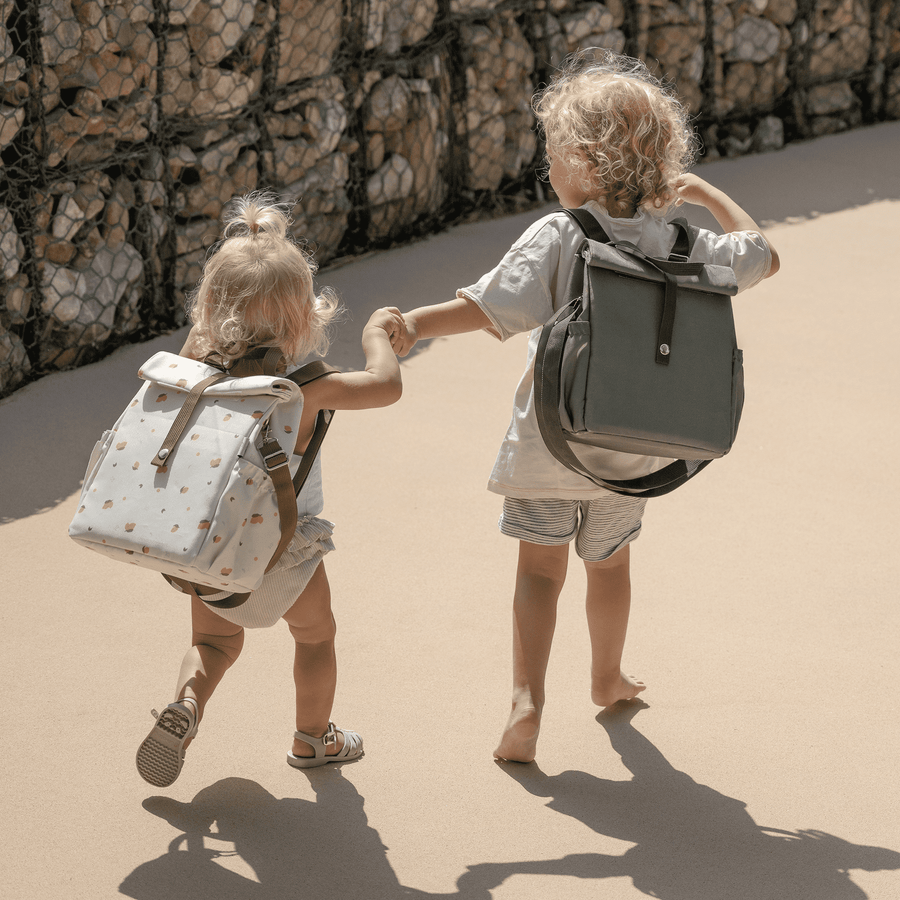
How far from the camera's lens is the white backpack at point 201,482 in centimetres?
176

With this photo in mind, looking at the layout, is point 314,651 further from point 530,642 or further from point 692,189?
point 692,189

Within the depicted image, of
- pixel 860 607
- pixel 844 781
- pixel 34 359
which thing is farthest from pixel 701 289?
pixel 34 359

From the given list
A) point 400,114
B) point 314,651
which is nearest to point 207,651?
point 314,651

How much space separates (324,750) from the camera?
219cm

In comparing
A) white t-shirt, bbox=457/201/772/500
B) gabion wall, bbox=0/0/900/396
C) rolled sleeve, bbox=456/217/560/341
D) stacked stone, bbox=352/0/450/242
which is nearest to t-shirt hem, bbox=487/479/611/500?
white t-shirt, bbox=457/201/772/500

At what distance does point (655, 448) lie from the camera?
1.96 meters

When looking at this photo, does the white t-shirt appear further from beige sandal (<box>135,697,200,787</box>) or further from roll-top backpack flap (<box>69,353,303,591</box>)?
beige sandal (<box>135,697,200,787</box>)

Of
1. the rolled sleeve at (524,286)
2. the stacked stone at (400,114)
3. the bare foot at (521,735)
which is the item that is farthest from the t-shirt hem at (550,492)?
the stacked stone at (400,114)

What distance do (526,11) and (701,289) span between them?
425cm

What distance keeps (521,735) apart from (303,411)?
0.79 meters

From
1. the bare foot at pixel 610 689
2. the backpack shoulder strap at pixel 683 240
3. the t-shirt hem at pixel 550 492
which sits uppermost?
the backpack shoulder strap at pixel 683 240

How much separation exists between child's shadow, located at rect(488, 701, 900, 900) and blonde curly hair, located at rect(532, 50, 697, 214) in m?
1.13

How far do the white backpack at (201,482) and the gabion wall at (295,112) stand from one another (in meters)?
2.23

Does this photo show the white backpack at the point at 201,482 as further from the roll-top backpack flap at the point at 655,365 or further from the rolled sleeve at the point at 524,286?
the roll-top backpack flap at the point at 655,365
